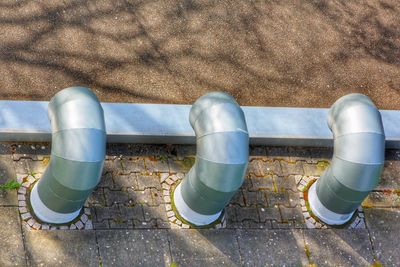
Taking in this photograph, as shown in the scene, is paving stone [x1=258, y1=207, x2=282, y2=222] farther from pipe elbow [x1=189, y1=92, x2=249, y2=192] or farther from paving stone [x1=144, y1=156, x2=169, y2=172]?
paving stone [x1=144, y1=156, x2=169, y2=172]

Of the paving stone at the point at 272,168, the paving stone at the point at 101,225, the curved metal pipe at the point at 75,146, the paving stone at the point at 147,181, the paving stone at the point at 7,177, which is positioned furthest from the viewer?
the paving stone at the point at 272,168

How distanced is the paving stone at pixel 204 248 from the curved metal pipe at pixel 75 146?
65.9 inches

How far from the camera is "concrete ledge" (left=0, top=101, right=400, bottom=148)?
10984mm

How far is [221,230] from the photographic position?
36.3 feet

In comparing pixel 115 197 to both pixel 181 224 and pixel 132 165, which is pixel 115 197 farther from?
pixel 181 224

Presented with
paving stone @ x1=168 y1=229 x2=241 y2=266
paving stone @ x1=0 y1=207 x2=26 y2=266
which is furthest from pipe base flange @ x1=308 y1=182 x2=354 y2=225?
paving stone @ x1=0 y1=207 x2=26 y2=266

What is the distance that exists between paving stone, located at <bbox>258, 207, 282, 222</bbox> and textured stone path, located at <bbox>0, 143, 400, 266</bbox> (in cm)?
2

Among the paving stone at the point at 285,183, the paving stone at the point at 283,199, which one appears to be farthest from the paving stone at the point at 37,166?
the paving stone at the point at 285,183

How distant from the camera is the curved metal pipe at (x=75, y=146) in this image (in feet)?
30.9

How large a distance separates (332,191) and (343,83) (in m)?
Answer: 3.15

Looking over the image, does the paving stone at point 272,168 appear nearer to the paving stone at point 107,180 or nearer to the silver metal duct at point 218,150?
the silver metal duct at point 218,150

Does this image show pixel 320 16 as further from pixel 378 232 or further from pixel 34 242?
pixel 34 242

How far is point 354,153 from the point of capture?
33.7 ft

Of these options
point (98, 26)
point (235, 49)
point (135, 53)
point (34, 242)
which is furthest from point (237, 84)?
point (34, 242)
